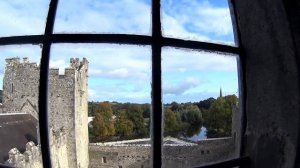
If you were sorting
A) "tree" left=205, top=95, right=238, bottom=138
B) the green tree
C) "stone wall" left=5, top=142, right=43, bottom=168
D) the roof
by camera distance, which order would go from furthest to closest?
1. the roof
2. "stone wall" left=5, top=142, right=43, bottom=168
3. the green tree
4. "tree" left=205, top=95, right=238, bottom=138

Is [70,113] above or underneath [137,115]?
above

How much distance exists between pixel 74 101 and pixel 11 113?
207 centimetres

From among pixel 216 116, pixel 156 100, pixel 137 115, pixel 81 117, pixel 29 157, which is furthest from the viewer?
pixel 81 117

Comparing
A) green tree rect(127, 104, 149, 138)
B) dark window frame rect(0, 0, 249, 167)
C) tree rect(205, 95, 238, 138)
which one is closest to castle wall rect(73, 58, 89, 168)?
green tree rect(127, 104, 149, 138)

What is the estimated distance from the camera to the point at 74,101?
47.0ft

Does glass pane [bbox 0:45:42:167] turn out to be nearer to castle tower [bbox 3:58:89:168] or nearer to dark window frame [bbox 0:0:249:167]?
castle tower [bbox 3:58:89:168]

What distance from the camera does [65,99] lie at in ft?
46.8

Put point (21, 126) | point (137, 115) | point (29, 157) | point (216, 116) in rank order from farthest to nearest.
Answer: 1. point (21, 126)
2. point (29, 157)
3. point (137, 115)
4. point (216, 116)

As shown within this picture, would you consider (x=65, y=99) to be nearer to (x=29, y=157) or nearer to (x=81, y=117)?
(x=81, y=117)

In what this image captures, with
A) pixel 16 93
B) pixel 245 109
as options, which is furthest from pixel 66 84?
pixel 245 109

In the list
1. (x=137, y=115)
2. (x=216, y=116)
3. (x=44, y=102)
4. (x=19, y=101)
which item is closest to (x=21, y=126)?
(x=19, y=101)

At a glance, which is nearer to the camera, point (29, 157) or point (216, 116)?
point (216, 116)

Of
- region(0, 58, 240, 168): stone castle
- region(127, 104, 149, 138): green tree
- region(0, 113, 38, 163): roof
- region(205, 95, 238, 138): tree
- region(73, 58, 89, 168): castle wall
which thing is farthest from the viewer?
region(73, 58, 89, 168): castle wall

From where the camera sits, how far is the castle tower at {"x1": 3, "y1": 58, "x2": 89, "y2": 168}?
12595 millimetres
